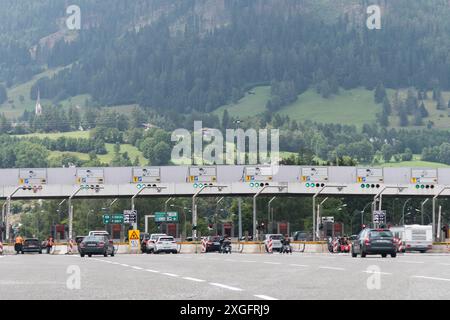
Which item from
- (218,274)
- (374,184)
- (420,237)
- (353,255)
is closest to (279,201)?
(374,184)

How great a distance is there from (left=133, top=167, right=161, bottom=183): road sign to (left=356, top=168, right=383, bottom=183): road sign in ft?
63.3

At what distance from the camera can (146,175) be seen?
114938mm

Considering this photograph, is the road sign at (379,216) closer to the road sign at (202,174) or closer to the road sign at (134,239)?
the road sign at (134,239)

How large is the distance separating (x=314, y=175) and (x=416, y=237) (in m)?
25.0

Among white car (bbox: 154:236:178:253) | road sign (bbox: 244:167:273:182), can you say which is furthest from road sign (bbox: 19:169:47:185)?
white car (bbox: 154:236:178:253)

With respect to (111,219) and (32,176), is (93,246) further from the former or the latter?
(111,219)

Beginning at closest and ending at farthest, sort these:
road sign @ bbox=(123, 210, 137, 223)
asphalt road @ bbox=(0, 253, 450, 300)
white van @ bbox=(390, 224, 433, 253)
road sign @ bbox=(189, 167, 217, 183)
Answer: asphalt road @ bbox=(0, 253, 450, 300) → white van @ bbox=(390, 224, 433, 253) → road sign @ bbox=(123, 210, 137, 223) → road sign @ bbox=(189, 167, 217, 183)

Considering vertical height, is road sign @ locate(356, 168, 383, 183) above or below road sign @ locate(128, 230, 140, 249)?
above

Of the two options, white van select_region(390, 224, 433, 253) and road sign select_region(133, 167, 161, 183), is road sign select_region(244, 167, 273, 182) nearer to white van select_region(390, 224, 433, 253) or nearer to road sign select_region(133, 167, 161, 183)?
road sign select_region(133, 167, 161, 183)

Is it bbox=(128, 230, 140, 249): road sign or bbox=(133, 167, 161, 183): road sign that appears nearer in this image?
bbox=(128, 230, 140, 249): road sign

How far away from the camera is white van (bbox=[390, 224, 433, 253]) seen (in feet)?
291
